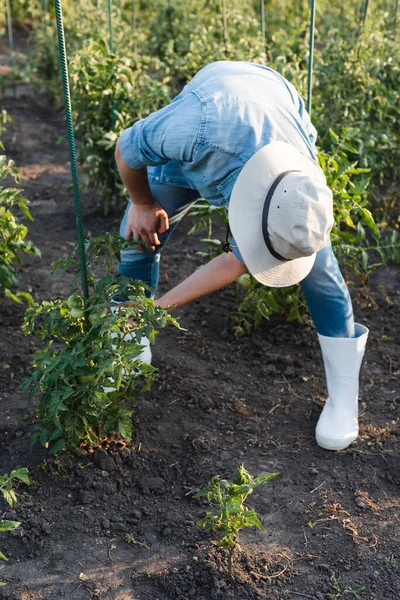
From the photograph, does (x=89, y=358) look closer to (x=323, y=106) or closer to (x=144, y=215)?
(x=144, y=215)

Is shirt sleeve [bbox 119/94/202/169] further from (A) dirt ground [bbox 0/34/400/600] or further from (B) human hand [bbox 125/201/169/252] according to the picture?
(A) dirt ground [bbox 0/34/400/600]

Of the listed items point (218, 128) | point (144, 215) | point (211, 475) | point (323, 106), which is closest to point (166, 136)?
point (218, 128)

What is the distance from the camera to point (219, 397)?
3010 mm

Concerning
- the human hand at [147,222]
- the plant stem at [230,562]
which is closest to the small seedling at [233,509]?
the plant stem at [230,562]

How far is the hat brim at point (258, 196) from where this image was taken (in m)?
2.14

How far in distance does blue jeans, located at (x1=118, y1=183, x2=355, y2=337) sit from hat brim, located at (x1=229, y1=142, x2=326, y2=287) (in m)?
0.31

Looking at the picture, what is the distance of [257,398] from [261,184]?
3.69ft

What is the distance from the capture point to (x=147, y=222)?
8.53 ft

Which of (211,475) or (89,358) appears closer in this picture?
(89,358)

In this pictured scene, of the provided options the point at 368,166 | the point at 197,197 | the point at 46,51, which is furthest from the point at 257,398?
the point at 46,51

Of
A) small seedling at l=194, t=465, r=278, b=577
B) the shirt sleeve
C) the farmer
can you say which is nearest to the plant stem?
small seedling at l=194, t=465, r=278, b=577

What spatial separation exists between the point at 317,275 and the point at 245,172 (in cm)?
57

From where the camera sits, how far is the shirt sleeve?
7.13 ft

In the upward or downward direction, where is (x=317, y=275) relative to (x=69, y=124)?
downward
